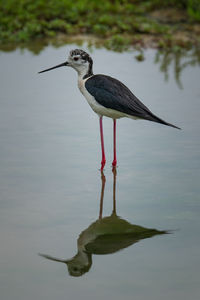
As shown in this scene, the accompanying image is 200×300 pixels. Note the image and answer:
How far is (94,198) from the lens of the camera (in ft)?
19.5

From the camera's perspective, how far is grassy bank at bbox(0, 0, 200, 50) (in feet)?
41.8

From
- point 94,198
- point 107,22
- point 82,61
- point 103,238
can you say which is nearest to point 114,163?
point 94,198

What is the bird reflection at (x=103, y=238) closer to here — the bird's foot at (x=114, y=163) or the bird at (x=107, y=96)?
the bird's foot at (x=114, y=163)

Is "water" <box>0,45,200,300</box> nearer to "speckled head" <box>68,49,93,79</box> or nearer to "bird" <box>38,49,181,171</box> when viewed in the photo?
"bird" <box>38,49,181,171</box>

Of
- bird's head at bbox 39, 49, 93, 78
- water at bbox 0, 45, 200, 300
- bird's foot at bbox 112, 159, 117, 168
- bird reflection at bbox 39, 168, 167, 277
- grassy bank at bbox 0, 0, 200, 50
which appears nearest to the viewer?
water at bbox 0, 45, 200, 300

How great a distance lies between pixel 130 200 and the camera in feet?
19.2

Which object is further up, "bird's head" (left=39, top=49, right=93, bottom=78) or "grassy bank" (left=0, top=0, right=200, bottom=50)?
"grassy bank" (left=0, top=0, right=200, bottom=50)

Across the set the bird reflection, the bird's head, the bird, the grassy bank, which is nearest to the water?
the bird reflection

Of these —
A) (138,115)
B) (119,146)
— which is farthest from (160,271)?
(119,146)

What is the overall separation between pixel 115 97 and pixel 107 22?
22.5 feet

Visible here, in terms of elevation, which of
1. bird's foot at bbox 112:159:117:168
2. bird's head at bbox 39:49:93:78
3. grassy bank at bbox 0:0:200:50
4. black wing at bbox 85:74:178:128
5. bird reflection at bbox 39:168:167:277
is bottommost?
bird reflection at bbox 39:168:167:277

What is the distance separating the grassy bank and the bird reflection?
7406 millimetres

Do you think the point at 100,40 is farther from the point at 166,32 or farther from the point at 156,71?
the point at 156,71

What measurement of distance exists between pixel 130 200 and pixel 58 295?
6.15 feet
